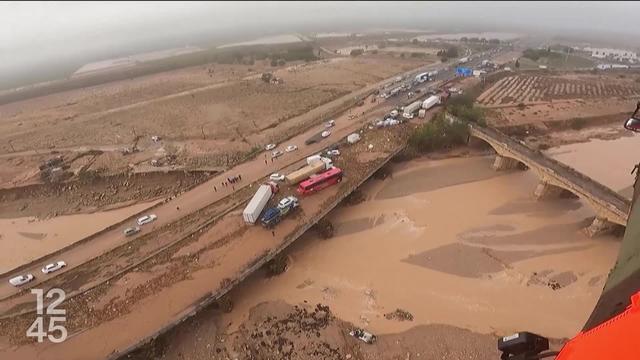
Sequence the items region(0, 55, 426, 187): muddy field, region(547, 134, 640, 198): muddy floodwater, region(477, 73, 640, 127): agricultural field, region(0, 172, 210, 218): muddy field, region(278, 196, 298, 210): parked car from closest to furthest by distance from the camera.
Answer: region(278, 196, 298, 210): parked car, region(547, 134, 640, 198): muddy floodwater, region(0, 172, 210, 218): muddy field, region(0, 55, 426, 187): muddy field, region(477, 73, 640, 127): agricultural field

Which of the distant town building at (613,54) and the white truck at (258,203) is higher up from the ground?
the distant town building at (613,54)

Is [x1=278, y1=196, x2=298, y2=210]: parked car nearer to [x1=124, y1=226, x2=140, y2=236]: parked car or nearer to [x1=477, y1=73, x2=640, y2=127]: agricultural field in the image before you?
[x1=124, y1=226, x2=140, y2=236]: parked car

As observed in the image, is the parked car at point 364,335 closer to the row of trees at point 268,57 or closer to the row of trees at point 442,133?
the row of trees at point 442,133

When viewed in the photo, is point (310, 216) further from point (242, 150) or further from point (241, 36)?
point (241, 36)

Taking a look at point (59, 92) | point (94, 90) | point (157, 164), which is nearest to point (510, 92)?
point (157, 164)

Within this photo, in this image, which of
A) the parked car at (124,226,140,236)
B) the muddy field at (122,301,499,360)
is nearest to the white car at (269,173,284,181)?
the parked car at (124,226,140,236)

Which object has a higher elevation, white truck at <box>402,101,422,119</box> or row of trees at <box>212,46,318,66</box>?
row of trees at <box>212,46,318,66</box>

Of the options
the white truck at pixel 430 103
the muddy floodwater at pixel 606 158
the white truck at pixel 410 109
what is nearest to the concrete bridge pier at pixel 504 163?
the muddy floodwater at pixel 606 158
